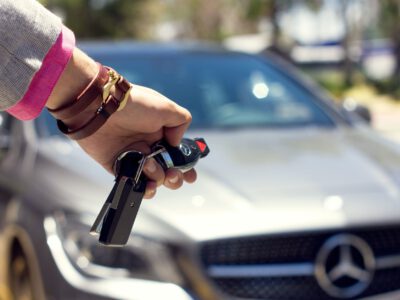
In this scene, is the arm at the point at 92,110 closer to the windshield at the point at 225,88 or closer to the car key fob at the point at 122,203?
the car key fob at the point at 122,203

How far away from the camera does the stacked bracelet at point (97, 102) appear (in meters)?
1.69

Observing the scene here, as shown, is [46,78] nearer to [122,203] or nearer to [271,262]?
[122,203]

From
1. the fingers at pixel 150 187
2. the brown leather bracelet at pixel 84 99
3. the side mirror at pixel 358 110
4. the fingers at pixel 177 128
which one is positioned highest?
the side mirror at pixel 358 110

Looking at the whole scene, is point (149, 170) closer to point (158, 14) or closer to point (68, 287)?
point (68, 287)

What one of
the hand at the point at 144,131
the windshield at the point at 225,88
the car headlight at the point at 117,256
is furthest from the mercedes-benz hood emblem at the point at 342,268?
the hand at the point at 144,131

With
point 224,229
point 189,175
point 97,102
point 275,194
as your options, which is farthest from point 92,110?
point 275,194

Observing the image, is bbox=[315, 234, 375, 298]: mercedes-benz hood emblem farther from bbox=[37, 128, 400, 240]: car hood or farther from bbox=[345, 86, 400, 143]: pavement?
bbox=[345, 86, 400, 143]: pavement

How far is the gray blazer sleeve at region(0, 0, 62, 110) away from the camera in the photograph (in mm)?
1524

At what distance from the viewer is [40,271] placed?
3.30 meters

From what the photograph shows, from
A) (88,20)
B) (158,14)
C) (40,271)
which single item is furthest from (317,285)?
(158,14)

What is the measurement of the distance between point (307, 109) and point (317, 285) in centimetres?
167

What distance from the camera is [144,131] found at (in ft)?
5.82

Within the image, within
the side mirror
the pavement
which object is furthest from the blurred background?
the side mirror

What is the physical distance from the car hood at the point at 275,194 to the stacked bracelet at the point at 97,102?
137 cm
